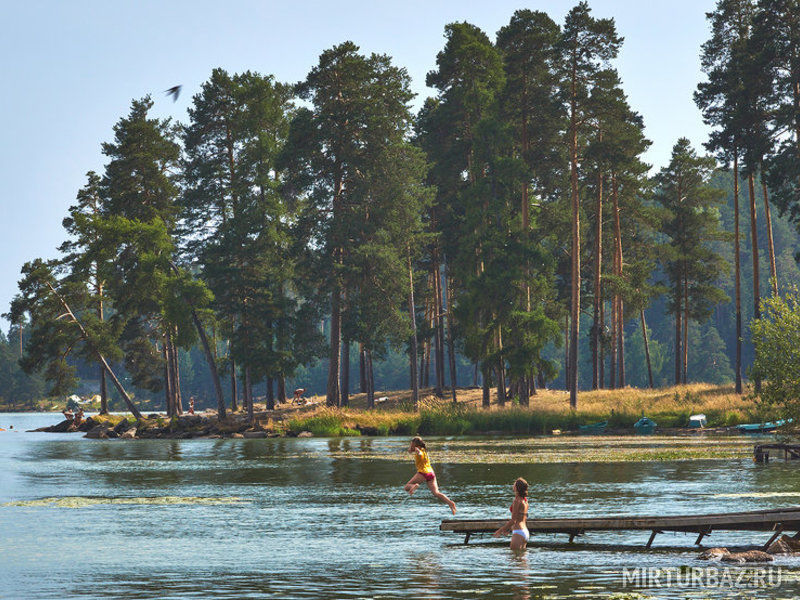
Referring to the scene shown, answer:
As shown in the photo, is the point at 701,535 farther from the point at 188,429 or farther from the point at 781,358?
the point at 188,429

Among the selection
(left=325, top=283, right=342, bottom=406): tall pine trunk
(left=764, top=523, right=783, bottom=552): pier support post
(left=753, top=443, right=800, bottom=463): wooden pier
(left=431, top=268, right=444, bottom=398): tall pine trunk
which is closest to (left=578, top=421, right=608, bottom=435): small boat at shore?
(left=753, top=443, right=800, bottom=463): wooden pier

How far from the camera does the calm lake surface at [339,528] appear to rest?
17.2 m

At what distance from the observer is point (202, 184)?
275ft

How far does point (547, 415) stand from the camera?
2422 inches

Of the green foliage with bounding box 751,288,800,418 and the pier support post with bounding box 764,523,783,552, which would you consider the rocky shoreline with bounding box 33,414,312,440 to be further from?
the pier support post with bounding box 764,523,783,552

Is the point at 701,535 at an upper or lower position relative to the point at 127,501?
upper

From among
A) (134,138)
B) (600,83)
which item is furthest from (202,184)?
(600,83)

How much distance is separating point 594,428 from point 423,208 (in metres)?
27.7

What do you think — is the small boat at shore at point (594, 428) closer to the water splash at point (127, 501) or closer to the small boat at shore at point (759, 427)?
the small boat at shore at point (759, 427)

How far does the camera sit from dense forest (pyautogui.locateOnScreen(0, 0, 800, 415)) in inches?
2539

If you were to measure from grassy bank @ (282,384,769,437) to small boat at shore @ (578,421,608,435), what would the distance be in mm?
762

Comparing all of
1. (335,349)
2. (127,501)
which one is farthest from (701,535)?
(335,349)

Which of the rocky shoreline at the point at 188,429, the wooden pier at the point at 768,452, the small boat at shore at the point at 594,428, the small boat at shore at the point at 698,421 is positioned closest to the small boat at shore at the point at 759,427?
the small boat at shore at the point at 698,421

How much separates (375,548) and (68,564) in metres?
5.91
